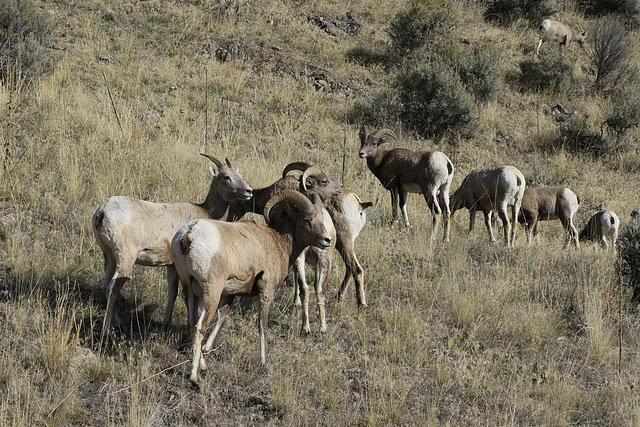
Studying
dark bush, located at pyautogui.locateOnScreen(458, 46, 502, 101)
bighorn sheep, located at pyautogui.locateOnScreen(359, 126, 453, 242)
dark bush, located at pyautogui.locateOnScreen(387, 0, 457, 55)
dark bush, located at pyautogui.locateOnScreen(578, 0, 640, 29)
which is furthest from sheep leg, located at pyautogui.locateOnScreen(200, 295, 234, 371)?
dark bush, located at pyautogui.locateOnScreen(578, 0, 640, 29)

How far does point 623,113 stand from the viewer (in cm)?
1684

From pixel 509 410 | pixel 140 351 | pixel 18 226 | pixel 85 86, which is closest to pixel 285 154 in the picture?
pixel 85 86

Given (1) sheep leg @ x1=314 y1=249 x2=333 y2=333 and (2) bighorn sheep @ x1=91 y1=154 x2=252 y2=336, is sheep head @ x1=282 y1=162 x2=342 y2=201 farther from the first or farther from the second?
(2) bighorn sheep @ x1=91 y1=154 x2=252 y2=336

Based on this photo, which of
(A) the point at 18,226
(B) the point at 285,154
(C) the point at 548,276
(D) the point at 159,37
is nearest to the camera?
(A) the point at 18,226

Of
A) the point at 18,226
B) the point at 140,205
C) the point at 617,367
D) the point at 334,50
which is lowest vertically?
the point at 617,367

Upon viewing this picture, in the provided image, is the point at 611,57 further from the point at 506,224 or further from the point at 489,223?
the point at 506,224

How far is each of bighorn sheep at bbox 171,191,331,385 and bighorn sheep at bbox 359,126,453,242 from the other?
4.60m

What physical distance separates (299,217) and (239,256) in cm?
95

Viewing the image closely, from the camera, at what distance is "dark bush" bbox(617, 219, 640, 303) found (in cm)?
772

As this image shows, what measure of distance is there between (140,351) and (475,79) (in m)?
14.0

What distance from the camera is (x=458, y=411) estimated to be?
5.42 m

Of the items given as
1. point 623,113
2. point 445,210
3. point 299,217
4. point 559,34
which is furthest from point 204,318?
point 559,34

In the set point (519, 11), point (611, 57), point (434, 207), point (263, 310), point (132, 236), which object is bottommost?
point (434, 207)

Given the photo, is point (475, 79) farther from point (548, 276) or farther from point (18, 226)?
point (18, 226)
